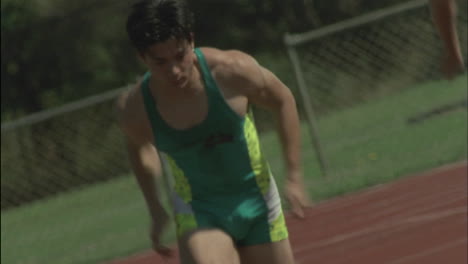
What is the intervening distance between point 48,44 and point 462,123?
45.0ft

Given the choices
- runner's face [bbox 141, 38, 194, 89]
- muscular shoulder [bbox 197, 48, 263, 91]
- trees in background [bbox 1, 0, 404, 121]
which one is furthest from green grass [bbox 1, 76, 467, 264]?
runner's face [bbox 141, 38, 194, 89]

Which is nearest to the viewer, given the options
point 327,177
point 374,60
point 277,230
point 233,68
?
point 233,68

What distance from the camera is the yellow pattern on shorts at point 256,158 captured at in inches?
217

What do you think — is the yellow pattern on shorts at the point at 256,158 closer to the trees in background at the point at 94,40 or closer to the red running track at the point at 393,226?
the red running track at the point at 393,226

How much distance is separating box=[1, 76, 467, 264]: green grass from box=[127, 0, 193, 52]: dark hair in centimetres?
643

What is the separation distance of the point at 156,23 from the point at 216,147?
23.1 inches

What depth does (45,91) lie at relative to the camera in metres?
26.7

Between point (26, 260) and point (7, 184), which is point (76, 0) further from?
point (26, 260)

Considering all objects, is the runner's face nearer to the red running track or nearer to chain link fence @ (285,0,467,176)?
the red running track

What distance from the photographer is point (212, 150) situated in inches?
212

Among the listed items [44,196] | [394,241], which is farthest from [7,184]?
[394,241]

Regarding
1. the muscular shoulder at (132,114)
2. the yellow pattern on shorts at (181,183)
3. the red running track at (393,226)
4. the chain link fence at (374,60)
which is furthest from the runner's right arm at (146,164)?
the chain link fence at (374,60)

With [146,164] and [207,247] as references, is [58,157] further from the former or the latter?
[207,247]

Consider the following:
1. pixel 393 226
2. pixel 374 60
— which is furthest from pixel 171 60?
pixel 374 60
